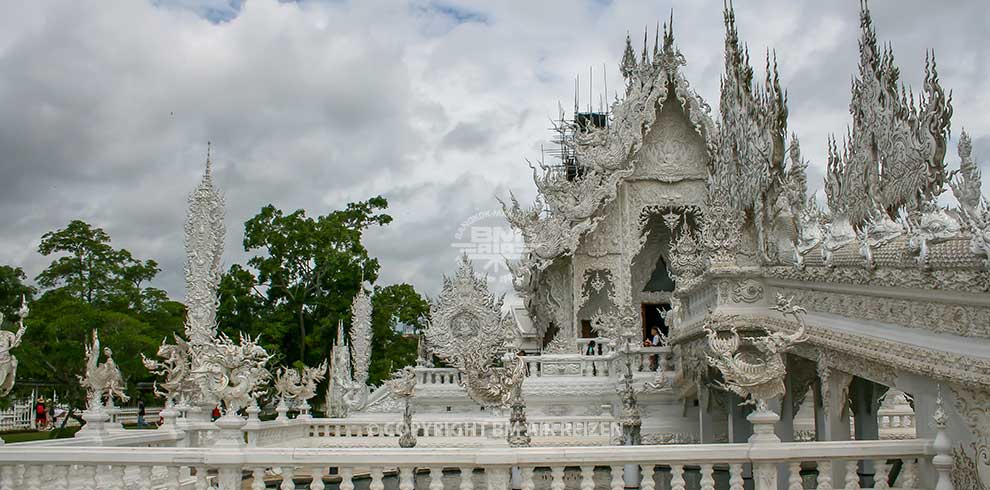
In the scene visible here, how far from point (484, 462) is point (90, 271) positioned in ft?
74.1

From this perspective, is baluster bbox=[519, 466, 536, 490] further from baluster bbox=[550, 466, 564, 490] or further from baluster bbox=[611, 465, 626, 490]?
baluster bbox=[611, 465, 626, 490]

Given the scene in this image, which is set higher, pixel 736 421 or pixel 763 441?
pixel 763 441

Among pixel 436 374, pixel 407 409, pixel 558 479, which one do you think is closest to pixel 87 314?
pixel 436 374

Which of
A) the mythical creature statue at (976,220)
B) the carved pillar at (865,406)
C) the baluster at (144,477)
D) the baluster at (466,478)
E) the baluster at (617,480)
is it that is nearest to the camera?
the mythical creature statue at (976,220)

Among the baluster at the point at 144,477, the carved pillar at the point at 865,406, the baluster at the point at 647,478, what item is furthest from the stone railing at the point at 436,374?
the baluster at the point at 647,478

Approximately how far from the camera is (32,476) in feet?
21.3

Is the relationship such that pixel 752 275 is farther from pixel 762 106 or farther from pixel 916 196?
pixel 916 196

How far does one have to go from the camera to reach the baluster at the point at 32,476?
6.48 metres

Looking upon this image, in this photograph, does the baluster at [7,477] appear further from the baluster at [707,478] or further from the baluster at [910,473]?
the baluster at [910,473]

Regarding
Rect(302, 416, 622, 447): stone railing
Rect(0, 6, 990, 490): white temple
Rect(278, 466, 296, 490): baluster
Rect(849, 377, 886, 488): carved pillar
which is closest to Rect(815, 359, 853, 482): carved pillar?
Rect(0, 6, 990, 490): white temple

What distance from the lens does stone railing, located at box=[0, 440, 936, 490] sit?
18.7 feet

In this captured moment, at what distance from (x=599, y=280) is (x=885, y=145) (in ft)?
24.8

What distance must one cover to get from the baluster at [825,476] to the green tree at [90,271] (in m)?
22.4

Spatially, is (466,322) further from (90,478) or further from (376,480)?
(376,480)
